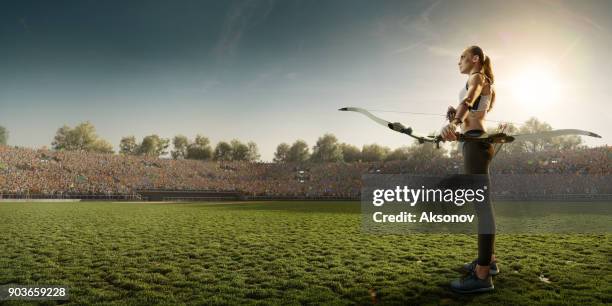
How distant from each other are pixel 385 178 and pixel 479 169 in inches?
2207

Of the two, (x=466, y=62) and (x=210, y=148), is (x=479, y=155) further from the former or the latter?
(x=210, y=148)

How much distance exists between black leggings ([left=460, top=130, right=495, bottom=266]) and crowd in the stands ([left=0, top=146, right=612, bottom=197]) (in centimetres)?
3822

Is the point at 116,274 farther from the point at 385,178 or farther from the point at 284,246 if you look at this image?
the point at 385,178

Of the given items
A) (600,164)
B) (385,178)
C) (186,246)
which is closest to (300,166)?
(385,178)

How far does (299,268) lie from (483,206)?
122 inches

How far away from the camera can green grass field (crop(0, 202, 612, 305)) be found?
16.6 feet

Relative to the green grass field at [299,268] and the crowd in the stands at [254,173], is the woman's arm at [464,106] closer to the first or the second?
the green grass field at [299,268]

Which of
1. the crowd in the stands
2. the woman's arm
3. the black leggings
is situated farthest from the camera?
the crowd in the stands

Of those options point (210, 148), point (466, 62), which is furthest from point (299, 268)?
point (210, 148)

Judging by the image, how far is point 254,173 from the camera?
6259 cm

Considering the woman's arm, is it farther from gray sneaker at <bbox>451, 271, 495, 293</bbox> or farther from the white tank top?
gray sneaker at <bbox>451, 271, 495, 293</bbox>

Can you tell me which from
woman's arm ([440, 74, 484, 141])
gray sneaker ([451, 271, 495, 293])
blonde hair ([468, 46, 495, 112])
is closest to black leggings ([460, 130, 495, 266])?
gray sneaker ([451, 271, 495, 293])

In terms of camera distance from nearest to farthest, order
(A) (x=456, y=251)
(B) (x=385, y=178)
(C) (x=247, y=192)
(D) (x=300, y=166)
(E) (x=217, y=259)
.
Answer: (E) (x=217, y=259) < (A) (x=456, y=251) < (C) (x=247, y=192) < (B) (x=385, y=178) < (D) (x=300, y=166)

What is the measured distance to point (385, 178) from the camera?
60188 millimetres
